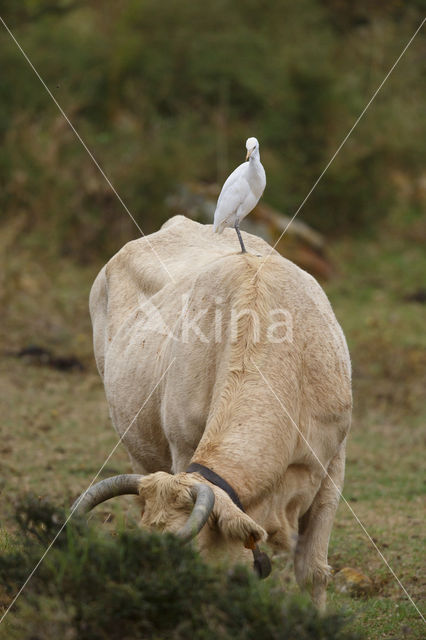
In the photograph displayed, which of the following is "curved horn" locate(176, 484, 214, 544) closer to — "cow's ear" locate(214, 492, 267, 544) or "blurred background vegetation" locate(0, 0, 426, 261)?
"cow's ear" locate(214, 492, 267, 544)

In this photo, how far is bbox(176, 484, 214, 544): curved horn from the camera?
366 centimetres

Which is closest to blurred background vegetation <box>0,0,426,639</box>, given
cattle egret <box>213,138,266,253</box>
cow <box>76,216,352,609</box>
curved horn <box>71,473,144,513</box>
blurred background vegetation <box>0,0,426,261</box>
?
blurred background vegetation <box>0,0,426,261</box>

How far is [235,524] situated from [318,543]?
1319 mm

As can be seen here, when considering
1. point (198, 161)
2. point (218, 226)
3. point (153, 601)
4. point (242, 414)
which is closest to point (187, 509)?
point (153, 601)

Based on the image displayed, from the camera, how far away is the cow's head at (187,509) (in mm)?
3928

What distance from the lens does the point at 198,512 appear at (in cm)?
373

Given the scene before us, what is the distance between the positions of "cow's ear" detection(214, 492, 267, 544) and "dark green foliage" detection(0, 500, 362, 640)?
0.24 m

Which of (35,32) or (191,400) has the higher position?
(191,400)

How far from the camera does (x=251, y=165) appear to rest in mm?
5395

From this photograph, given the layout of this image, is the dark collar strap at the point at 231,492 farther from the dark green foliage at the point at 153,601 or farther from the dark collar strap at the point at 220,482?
the dark green foliage at the point at 153,601

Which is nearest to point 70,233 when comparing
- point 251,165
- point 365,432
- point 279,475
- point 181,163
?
point 181,163

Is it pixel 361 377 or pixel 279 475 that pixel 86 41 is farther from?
pixel 279 475

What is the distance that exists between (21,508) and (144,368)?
209 centimetres

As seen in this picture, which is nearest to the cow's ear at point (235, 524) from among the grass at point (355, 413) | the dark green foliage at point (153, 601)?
the dark green foliage at point (153, 601)
